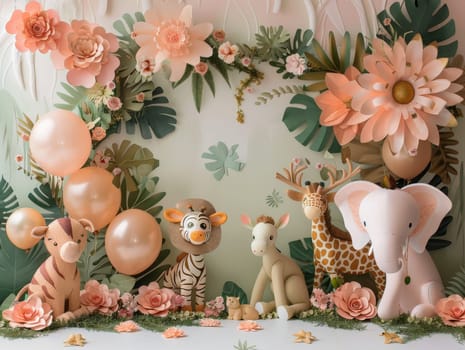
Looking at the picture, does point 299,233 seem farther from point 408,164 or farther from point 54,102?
point 54,102

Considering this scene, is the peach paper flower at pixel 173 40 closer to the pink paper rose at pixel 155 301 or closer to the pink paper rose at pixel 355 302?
the pink paper rose at pixel 155 301

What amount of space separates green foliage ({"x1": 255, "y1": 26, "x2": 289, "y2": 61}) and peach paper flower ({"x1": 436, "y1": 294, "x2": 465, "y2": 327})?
1032 mm

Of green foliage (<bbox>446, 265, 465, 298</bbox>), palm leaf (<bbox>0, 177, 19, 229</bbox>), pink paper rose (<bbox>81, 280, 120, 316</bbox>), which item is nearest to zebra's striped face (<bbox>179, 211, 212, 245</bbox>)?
pink paper rose (<bbox>81, 280, 120, 316</bbox>)

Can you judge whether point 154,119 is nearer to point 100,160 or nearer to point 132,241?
point 100,160

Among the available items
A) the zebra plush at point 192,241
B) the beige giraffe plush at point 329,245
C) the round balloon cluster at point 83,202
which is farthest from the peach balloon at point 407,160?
the round balloon cluster at point 83,202

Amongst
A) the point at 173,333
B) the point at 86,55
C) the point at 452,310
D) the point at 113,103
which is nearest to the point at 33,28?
the point at 86,55

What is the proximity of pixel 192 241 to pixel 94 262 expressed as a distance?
0.43 m

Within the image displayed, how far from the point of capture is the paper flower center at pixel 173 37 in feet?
7.50

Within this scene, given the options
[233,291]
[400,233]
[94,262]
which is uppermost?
[400,233]

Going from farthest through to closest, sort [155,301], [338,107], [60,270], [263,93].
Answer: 1. [263,93]
2. [338,107]
3. [155,301]
4. [60,270]

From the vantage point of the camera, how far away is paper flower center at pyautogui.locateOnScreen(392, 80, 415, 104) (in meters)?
2.24

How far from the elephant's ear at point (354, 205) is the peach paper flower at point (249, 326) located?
1.37ft

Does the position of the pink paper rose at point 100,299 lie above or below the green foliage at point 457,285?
below

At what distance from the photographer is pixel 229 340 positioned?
76.6 inches
